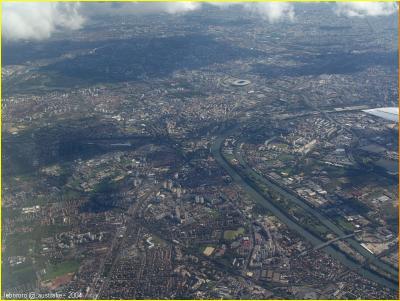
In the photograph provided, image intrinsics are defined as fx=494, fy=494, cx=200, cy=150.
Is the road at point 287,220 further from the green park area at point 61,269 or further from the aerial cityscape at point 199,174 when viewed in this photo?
the green park area at point 61,269

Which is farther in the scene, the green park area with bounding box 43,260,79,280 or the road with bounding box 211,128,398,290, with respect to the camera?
the road with bounding box 211,128,398,290

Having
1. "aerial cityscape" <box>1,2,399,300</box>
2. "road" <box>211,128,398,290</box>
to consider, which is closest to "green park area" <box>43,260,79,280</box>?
"aerial cityscape" <box>1,2,399,300</box>

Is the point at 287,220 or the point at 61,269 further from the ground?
the point at 61,269

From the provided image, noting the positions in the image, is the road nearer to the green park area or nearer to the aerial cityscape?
the aerial cityscape

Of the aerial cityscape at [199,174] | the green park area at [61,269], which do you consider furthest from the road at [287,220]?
the green park area at [61,269]

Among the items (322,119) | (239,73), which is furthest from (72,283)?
(239,73)

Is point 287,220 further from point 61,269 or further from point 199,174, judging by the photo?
point 61,269

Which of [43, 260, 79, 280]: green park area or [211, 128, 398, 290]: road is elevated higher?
[43, 260, 79, 280]: green park area

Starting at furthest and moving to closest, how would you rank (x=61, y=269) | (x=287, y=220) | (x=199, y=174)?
(x=199, y=174), (x=287, y=220), (x=61, y=269)

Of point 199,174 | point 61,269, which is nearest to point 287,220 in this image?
point 199,174
